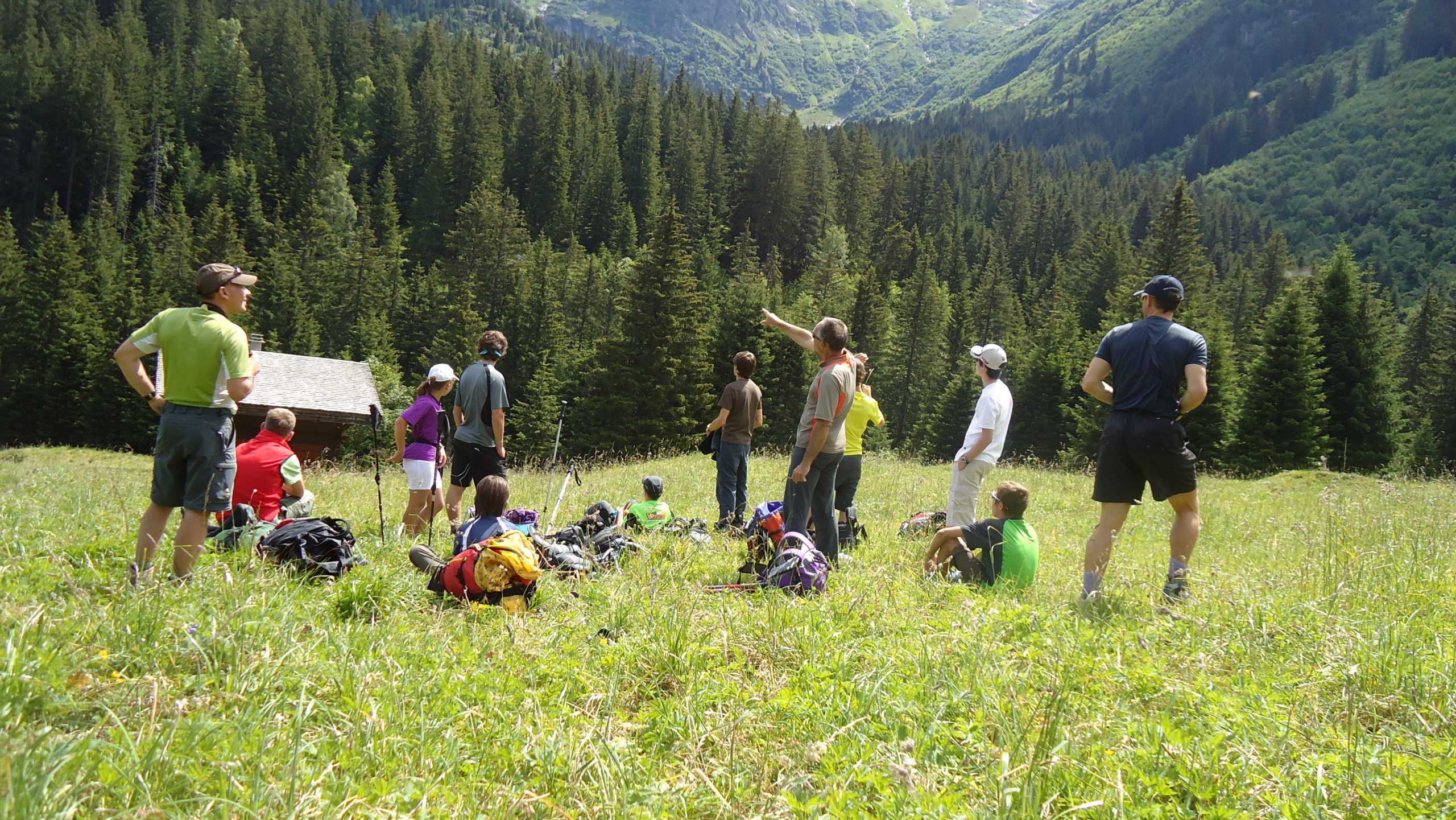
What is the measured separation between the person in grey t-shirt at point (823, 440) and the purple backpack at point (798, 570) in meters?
0.29

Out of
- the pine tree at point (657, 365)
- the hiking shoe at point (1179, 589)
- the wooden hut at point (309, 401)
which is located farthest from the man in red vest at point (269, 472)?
the pine tree at point (657, 365)

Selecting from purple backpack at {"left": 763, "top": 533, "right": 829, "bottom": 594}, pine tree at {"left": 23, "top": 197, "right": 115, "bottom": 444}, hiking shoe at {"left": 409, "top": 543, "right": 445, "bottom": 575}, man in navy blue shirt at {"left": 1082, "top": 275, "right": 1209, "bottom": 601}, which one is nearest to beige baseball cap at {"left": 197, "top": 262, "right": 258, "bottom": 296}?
hiking shoe at {"left": 409, "top": 543, "right": 445, "bottom": 575}

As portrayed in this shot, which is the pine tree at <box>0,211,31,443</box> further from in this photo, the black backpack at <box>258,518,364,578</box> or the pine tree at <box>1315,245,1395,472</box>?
the pine tree at <box>1315,245,1395,472</box>

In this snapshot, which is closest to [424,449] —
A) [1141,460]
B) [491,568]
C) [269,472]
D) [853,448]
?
[269,472]

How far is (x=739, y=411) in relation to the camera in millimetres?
8352

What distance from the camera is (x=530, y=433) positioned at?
4697cm

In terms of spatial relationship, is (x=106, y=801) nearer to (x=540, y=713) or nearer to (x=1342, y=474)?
(x=540, y=713)

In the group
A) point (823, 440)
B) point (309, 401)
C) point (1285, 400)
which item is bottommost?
point (309, 401)

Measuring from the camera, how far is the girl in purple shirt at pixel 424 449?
23.8 feet

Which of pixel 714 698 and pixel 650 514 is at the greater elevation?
pixel 714 698

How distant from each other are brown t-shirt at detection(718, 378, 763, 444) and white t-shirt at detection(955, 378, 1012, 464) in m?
2.39

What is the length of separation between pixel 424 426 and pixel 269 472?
1.42 metres

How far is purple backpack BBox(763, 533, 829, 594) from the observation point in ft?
16.3

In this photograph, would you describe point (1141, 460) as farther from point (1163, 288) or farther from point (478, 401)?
point (478, 401)
